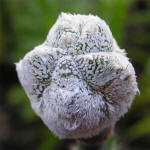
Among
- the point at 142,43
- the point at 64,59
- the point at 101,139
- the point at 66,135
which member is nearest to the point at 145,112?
the point at 142,43

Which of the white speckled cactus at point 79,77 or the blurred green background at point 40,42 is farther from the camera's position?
the blurred green background at point 40,42

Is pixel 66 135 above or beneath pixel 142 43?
beneath

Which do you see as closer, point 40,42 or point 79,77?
point 79,77

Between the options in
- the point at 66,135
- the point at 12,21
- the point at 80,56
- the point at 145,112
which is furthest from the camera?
the point at 12,21

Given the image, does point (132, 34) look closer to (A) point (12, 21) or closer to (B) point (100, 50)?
(A) point (12, 21)

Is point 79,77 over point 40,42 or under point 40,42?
under
